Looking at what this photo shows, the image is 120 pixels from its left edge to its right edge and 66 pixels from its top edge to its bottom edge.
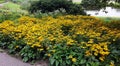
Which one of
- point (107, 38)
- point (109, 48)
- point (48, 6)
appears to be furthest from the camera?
Answer: point (48, 6)

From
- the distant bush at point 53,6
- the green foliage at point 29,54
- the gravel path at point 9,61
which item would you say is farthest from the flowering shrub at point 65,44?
the distant bush at point 53,6

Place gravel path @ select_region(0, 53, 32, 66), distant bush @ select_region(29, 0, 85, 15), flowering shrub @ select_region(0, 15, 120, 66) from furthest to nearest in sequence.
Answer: distant bush @ select_region(29, 0, 85, 15)
gravel path @ select_region(0, 53, 32, 66)
flowering shrub @ select_region(0, 15, 120, 66)

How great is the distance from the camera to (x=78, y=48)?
280 inches

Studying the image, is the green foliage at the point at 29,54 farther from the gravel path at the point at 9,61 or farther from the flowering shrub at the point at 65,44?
the gravel path at the point at 9,61

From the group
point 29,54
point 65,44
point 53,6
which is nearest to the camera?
point 65,44

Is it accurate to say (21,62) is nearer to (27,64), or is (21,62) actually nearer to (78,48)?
(27,64)

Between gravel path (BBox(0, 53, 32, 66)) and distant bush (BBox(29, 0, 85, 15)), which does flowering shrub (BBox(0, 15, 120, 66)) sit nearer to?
gravel path (BBox(0, 53, 32, 66))

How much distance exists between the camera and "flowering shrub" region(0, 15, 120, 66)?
6.92 m

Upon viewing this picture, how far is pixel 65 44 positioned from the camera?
7430mm

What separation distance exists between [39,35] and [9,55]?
988mm

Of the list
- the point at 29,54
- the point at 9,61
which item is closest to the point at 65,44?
the point at 29,54

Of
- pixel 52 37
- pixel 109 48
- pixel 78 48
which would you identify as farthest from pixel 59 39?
pixel 109 48

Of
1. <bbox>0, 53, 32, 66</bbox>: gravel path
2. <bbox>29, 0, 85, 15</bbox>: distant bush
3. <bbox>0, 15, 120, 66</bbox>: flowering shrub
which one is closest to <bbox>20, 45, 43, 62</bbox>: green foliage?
<bbox>0, 15, 120, 66</bbox>: flowering shrub

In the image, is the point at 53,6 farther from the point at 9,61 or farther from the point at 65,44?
the point at 65,44
